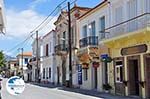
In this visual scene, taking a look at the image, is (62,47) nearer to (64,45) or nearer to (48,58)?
(64,45)

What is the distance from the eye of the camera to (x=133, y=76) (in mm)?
26391

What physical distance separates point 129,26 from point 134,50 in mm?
1726

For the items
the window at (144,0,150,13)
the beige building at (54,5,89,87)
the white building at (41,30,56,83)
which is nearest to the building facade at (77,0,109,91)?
the beige building at (54,5,89,87)

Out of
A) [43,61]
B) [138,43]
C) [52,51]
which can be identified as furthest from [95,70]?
[43,61]

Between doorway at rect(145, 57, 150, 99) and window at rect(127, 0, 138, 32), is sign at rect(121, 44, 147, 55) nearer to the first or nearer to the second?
doorway at rect(145, 57, 150, 99)

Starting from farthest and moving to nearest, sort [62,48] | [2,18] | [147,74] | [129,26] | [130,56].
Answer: [62,48] → [130,56] → [129,26] → [147,74] → [2,18]

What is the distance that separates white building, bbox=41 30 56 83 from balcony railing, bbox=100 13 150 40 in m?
25.7

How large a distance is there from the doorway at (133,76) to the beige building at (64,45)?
14702mm

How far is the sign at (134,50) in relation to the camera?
79.2ft

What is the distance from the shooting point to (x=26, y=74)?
285 ft

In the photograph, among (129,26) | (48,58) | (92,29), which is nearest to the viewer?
(129,26)

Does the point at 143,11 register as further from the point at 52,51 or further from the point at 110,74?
the point at 52,51

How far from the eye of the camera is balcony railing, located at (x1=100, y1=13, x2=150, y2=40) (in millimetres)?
22484

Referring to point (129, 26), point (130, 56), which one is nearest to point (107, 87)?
point (130, 56)
